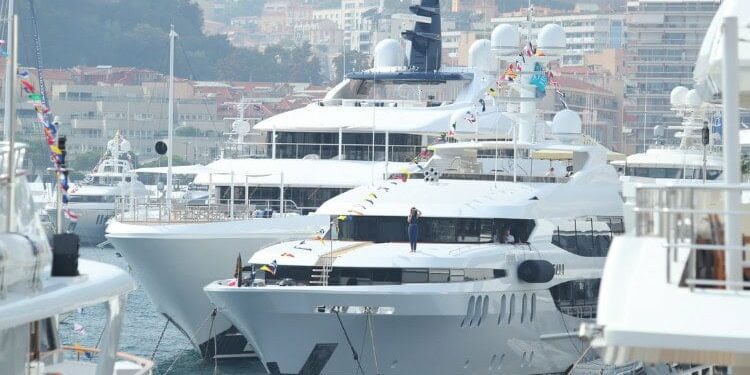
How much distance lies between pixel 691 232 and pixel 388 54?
3949cm

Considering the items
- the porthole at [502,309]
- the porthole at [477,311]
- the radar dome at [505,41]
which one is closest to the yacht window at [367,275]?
the porthole at [477,311]

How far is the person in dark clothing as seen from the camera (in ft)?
97.0

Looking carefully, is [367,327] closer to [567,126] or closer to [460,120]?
[460,120]

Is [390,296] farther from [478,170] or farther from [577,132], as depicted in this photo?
[577,132]

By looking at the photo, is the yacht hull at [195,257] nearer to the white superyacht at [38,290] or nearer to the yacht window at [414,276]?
the yacht window at [414,276]

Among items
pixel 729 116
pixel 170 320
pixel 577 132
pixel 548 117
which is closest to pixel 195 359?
pixel 170 320

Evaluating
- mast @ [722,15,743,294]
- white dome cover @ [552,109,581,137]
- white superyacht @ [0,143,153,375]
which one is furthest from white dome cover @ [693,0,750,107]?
white dome cover @ [552,109,581,137]

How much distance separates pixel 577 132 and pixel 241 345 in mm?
8439

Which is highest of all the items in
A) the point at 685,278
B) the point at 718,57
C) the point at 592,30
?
the point at 592,30

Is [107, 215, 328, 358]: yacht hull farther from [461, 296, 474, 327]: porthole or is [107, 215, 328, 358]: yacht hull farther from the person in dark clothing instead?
[461, 296, 474, 327]: porthole

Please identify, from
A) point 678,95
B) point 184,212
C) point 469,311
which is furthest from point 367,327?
point 678,95

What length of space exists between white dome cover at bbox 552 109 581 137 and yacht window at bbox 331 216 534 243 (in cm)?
826

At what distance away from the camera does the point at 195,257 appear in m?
34.1

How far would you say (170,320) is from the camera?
3534cm
